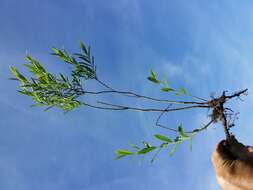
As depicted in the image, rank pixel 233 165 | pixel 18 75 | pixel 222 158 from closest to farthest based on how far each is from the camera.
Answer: pixel 233 165
pixel 222 158
pixel 18 75

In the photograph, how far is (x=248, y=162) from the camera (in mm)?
2717

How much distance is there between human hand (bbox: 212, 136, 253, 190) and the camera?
8.65ft

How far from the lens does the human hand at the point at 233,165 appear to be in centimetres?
264

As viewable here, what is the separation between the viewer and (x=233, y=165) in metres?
2.79

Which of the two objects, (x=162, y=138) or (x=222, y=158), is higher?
(x=162, y=138)

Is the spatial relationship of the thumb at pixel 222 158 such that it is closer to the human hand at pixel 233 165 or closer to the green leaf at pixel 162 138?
the human hand at pixel 233 165

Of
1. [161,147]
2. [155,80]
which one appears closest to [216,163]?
[161,147]

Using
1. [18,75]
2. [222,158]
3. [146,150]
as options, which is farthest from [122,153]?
[18,75]

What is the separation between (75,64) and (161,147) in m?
2.35

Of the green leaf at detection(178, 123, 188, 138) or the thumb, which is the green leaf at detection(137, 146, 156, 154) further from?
the thumb

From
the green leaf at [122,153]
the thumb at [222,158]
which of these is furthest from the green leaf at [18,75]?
the thumb at [222,158]

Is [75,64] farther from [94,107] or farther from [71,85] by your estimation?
[94,107]

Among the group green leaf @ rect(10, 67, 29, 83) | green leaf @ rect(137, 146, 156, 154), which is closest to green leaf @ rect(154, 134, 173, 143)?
green leaf @ rect(137, 146, 156, 154)

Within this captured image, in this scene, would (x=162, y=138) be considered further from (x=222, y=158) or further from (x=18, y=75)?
(x=18, y=75)
